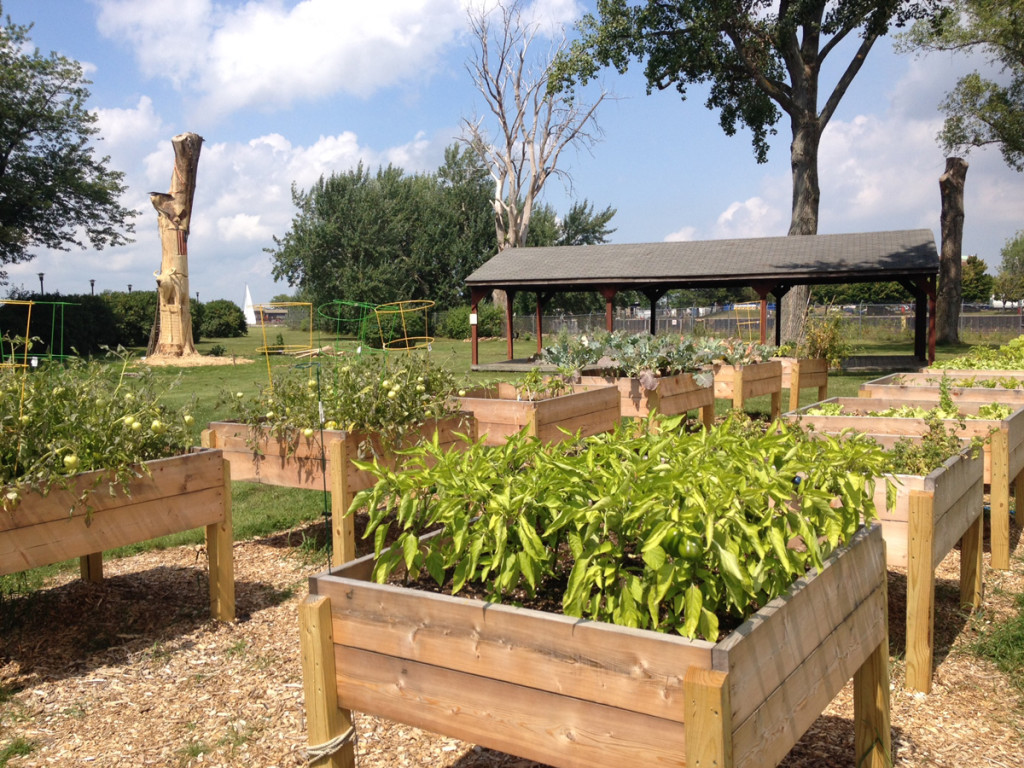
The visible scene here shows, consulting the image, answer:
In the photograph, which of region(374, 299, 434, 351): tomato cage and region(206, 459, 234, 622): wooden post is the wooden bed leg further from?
region(206, 459, 234, 622): wooden post

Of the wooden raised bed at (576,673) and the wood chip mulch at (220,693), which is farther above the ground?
the wooden raised bed at (576,673)

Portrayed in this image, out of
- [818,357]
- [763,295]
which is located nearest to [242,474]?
[818,357]

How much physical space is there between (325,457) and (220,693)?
1.60 metres

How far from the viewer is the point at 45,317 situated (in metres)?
22.5

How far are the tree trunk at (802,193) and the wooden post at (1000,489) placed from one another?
1611cm

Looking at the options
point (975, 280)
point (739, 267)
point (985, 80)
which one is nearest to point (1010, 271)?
point (975, 280)

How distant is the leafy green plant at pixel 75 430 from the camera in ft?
11.0

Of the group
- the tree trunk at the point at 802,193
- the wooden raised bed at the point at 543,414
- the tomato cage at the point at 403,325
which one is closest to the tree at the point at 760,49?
the tree trunk at the point at 802,193

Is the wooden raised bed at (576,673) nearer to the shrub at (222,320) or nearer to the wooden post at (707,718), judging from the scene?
the wooden post at (707,718)

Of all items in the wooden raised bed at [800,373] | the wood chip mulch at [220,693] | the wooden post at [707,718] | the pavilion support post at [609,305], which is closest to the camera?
the wooden post at [707,718]

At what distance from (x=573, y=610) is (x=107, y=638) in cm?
289

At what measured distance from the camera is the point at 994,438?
4453 millimetres

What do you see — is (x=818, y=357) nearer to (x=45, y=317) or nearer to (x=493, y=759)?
(x=493, y=759)

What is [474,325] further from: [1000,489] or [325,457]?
[1000,489]
